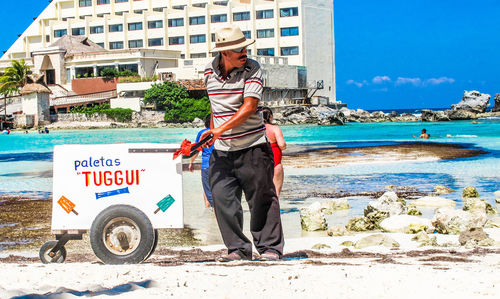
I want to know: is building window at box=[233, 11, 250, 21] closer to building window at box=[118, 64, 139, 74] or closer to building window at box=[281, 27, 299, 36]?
building window at box=[281, 27, 299, 36]

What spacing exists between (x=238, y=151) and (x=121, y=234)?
1.28m

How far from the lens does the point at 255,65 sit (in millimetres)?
6102

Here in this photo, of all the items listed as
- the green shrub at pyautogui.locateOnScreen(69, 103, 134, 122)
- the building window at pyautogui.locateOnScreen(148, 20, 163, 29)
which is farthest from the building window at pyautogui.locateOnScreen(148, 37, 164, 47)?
the green shrub at pyautogui.locateOnScreen(69, 103, 134, 122)

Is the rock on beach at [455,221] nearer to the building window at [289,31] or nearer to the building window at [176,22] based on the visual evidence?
the building window at [289,31]

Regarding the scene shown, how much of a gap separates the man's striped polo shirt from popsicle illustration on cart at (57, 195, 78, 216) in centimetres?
138

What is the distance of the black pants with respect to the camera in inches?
240

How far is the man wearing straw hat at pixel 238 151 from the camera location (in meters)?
5.98

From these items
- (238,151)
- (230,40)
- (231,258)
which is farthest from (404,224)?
(230,40)

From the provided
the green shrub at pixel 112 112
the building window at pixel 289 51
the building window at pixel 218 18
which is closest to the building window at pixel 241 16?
the building window at pixel 218 18

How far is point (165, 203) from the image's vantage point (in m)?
6.13

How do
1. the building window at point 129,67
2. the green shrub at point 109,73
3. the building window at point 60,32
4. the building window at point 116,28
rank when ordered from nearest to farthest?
the green shrub at point 109,73, the building window at point 129,67, the building window at point 116,28, the building window at point 60,32

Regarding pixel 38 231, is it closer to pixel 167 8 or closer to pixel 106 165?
pixel 106 165

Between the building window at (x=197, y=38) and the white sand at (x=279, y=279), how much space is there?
79920 mm

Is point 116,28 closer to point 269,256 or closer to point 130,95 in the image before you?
point 130,95
